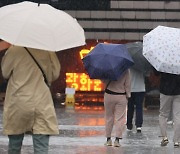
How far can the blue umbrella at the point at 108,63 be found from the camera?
10.00m

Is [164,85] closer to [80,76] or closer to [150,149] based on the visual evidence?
[150,149]

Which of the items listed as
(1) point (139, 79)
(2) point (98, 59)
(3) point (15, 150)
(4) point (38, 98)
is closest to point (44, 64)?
(4) point (38, 98)

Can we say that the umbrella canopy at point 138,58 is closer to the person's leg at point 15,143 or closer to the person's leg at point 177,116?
the person's leg at point 177,116

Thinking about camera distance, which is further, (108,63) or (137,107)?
(137,107)

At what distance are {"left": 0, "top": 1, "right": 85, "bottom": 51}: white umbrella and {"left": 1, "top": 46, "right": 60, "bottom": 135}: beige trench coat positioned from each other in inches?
10.4

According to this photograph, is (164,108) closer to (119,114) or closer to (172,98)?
(172,98)

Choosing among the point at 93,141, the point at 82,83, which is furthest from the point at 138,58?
the point at 82,83

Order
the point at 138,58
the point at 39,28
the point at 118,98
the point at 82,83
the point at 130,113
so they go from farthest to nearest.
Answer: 1. the point at 82,83
2. the point at 130,113
3. the point at 138,58
4. the point at 118,98
5. the point at 39,28

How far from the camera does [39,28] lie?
639 centimetres

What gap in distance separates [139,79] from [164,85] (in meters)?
2.24

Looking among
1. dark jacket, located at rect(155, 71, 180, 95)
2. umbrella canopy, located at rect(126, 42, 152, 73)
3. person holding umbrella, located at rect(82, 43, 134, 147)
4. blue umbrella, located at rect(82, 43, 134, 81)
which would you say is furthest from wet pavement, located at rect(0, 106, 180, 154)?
umbrella canopy, located at rect(126, 42, 152, 73)

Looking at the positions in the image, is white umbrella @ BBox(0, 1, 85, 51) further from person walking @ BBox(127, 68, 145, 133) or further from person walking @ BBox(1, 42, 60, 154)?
person walking @ BBox(127, 68, 145, 133)

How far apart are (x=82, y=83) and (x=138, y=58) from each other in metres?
11.8

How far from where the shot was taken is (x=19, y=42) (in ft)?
20.5
